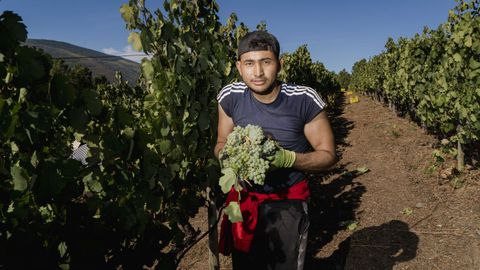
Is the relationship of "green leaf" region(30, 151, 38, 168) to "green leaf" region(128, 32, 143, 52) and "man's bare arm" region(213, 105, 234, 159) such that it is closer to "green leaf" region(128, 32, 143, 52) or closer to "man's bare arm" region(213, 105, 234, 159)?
"man's bare arm" region(213, 105, 234, 159)

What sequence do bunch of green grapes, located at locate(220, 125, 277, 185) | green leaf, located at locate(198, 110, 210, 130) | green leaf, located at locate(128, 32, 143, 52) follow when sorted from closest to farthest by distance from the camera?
bunch of green grapes, located at locate(220, 125, 277, 185) → green leaf, located at locate(128, 32, 143, 52) → green leaf, located at locate(198, 110, 210, 130)

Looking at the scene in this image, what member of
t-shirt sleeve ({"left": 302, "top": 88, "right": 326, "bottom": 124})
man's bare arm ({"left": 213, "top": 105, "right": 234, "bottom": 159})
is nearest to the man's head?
t-shirt sleeve ({"left": 302, "top": 88, "right": 326, "bottom": 124})

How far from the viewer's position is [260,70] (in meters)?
2.61

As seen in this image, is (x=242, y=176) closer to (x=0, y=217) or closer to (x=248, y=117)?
(x=248, y=117)

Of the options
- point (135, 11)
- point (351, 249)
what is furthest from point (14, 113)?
point (351, 249)

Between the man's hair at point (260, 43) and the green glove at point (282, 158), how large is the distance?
27.5 inches

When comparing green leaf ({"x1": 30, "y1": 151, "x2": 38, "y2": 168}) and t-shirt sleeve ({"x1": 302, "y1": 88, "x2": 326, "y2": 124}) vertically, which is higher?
t-shirt sleeve ({"x1": 302, "y1": 88, "x2": 326, "y2": 124})

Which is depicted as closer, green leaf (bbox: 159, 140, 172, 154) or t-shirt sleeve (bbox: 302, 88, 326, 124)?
t-shirt sleeve (bbox: 302, 88, 326, 124)

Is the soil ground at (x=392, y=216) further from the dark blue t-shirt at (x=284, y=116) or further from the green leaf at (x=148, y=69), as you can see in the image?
the green leaf at (x=148, y=69)

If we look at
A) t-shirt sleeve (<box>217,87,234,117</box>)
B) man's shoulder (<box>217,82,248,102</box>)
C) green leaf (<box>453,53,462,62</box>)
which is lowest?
t-shirt sleeve (<box>217,87,234,117</box>)

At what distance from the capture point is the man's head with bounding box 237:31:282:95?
261cm

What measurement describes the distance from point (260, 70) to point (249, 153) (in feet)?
2.29

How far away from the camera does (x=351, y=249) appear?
17.5 ft

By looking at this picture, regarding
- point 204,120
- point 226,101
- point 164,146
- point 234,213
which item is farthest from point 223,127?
point 234,213
